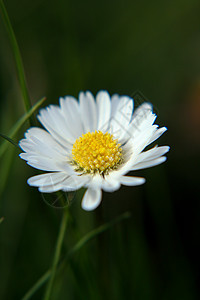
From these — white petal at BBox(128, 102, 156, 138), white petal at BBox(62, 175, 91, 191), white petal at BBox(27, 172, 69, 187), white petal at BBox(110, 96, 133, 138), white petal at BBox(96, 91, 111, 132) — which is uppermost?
white petal at BBox(96, 91, 111, 132)

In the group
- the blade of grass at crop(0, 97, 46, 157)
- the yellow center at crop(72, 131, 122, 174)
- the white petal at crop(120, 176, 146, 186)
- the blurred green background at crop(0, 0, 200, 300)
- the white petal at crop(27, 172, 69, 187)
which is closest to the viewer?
the white petal at crop(120, 176, 146, 186)

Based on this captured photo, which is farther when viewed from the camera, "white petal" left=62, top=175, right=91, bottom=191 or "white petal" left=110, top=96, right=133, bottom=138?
"white petal" left=110, top=96, right=133, bottom=138

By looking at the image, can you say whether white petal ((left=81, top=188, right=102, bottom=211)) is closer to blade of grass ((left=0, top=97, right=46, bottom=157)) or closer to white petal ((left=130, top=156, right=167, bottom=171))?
white petal ((left=130, top=156, right=167, bottom=171))

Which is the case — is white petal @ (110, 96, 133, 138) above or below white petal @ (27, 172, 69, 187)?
above

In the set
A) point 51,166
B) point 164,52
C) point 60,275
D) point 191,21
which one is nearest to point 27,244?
point 60,275

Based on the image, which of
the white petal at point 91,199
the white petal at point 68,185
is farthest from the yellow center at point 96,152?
the white petal at point 91,199

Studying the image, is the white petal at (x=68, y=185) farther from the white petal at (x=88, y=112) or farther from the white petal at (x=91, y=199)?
the white petal at (x=88, y=112)

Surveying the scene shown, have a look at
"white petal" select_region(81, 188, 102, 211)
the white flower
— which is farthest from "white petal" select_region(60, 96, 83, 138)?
"white petal" select_region(81, 188, 102, 211)

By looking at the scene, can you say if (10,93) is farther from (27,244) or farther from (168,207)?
(168,207)
